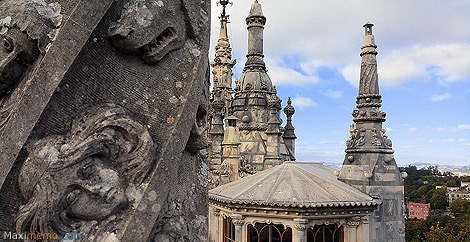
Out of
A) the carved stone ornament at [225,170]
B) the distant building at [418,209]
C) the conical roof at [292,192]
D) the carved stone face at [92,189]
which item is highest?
the carved stone face at [92,189]

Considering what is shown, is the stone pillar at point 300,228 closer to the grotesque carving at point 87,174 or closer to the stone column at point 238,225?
the stone column at point 238,225

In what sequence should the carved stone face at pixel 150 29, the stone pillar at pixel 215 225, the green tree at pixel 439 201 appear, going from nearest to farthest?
1. the carved stone face at pixel 150 29
2. the stone pillar at pixel 215 225
3. the green tree at pixel 439 201

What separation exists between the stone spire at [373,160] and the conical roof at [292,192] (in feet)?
1.38

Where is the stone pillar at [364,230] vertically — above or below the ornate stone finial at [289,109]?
below

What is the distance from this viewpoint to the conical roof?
8.91 meters

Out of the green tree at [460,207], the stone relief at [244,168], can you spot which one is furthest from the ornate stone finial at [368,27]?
the green tree at [460,207]

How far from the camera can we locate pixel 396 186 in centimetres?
955

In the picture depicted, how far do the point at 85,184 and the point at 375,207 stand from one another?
8.85 m

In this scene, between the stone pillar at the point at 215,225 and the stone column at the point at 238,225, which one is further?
the stone pillar at the point at 215,225

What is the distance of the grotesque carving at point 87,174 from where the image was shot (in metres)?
1.83

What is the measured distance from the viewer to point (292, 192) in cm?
929

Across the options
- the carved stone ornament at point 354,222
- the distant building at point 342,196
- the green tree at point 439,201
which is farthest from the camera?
the green tree at point 439,201

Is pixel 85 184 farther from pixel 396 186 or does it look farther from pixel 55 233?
pixel 396 186

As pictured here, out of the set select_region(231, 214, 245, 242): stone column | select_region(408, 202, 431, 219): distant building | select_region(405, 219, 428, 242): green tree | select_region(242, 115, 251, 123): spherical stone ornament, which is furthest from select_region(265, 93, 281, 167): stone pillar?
select_region(408, 202, 431, 219): distant building
